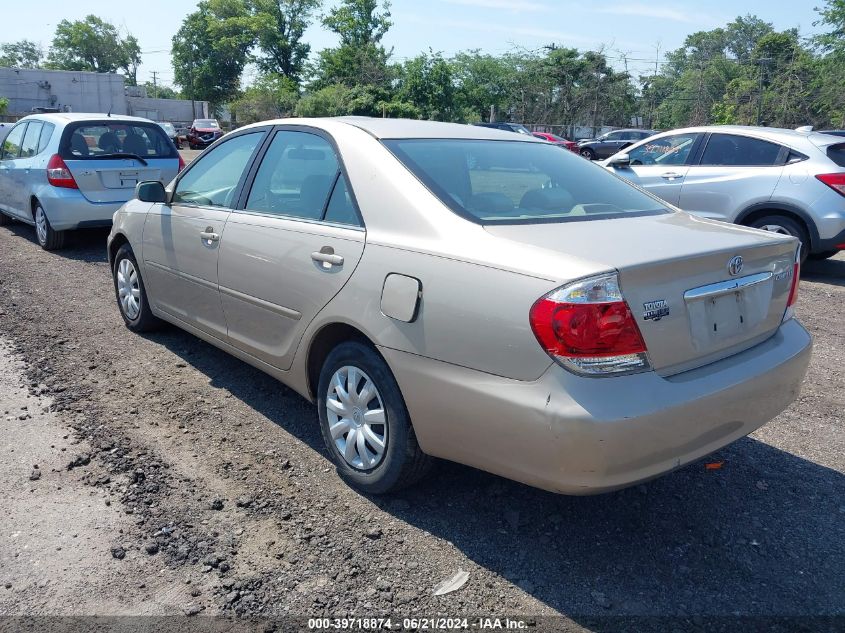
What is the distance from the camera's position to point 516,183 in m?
3.62

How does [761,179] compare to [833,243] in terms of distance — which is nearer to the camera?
[833,243]

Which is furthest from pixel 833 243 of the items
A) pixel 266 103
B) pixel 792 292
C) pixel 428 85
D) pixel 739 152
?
pixel 266 103

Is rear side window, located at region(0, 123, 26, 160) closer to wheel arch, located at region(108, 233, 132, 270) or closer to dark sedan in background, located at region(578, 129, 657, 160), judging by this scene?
wheel arch, located at region(108, 233, 132, 270)

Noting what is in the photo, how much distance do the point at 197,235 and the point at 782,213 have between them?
266 inches

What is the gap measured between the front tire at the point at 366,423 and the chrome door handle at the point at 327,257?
378mm

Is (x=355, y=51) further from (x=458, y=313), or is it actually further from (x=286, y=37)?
(x=458, y=313)

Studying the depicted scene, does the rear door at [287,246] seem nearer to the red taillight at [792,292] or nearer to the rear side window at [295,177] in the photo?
the rear side window at [295,177]

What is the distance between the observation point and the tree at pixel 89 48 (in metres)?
92.7

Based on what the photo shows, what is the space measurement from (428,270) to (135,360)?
3.12 metres

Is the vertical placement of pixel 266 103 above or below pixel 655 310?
below

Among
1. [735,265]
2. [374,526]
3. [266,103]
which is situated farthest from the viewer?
[266,103]

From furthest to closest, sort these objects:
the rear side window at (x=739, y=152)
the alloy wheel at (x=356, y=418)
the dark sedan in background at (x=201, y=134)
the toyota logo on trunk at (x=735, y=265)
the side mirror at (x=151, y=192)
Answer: the dark sedan in background at (x=201, y=134) → the rear side window at (x=739, y=152) → the side mirror at (x=151, y=192) → the alloy wheel at (x=356, y=418) → the toyota logo on trunk at (x=735, y=265)

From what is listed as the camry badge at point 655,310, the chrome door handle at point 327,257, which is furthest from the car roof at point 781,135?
the chrome door handle at point 327,257

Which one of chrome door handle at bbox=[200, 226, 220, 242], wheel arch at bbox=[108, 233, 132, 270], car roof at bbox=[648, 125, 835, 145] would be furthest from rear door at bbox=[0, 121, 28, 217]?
car roof at bbox=[648, 125, 835, 145]
